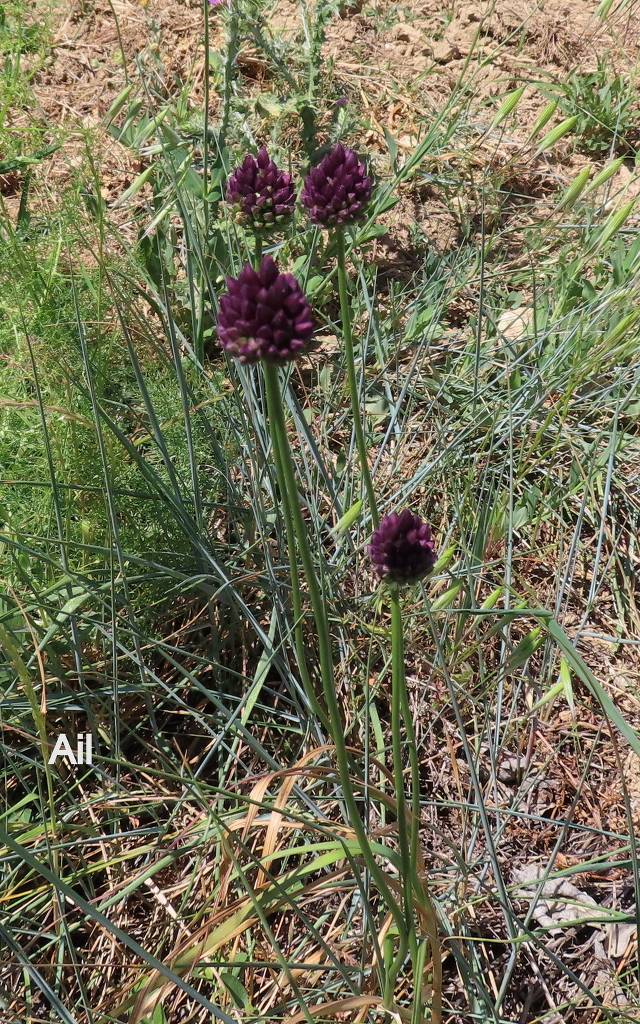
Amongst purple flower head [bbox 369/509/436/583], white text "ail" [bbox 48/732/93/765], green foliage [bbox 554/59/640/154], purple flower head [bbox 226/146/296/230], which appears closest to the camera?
purple flower head [bbox 369/509/436/583]

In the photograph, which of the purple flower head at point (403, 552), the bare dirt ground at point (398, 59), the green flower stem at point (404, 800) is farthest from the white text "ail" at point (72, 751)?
the bare dirt ground at point (398, 59)

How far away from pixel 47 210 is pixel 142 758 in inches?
62.1

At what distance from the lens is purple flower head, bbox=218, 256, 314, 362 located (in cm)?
81

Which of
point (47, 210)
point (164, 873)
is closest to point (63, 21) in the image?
point (47, 210)

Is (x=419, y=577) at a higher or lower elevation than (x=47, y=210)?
lower

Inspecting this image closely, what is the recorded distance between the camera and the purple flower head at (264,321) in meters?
0.81

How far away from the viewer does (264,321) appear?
81 centimetres

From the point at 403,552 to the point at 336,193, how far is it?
0.52 metres

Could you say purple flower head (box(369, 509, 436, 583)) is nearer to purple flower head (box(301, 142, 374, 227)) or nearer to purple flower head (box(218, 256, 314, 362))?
purple flower head (box(218, 256, 314, 362))

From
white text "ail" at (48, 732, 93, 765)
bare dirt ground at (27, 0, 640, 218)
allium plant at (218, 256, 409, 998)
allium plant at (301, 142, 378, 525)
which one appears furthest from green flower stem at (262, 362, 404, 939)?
bare dirt ground at (27, 0, 640, 218)

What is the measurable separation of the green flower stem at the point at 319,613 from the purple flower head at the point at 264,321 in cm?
2

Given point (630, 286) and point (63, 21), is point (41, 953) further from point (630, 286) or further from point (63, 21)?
point (63, 21)

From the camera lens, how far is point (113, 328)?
6.84 ft

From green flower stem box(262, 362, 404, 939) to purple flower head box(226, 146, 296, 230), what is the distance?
0.46 m
